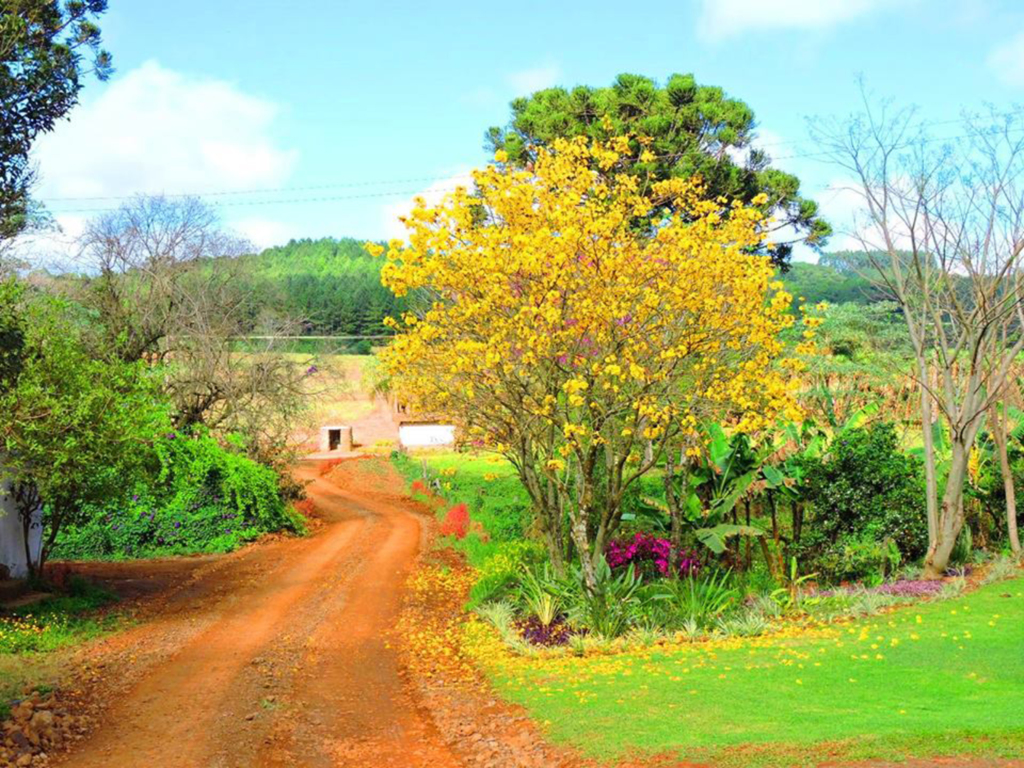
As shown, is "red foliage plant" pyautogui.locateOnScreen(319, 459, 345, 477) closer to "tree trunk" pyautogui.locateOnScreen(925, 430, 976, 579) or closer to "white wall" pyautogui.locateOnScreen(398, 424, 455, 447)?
"white wall" pyautogui.locateOnScreen(398, 424, 455, 447)

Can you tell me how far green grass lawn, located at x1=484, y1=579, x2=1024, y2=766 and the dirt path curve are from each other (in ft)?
5.47

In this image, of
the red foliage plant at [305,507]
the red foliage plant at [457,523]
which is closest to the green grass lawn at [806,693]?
the red foliage plant at [457,523]

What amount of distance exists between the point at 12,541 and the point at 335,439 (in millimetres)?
36356

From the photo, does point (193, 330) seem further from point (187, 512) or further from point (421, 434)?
point (421, 434)

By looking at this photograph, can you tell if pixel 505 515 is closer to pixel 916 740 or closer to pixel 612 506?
pixel 612 506

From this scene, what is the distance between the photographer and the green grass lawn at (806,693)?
771 cm

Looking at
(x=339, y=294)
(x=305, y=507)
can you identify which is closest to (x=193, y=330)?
(x=305, y=507)

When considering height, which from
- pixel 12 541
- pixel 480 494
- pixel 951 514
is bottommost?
pixel 480 494

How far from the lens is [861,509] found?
16.4m

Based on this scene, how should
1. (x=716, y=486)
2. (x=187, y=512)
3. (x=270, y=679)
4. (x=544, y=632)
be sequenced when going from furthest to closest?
(x=187, y=512)
(x=716, y=486)
(x=544, y=632)
(x=270, y=679)

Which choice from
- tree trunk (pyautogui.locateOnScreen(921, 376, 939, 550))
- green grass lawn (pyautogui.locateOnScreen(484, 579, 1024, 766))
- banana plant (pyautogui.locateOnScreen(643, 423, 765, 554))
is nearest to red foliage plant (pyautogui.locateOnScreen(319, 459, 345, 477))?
banana plant (pyautogui.locateOnScreen(643, 423, 765, 554))

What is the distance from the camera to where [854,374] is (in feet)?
105

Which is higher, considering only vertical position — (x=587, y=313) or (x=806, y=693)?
(x=587, y=313)

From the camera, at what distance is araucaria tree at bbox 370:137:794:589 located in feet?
40.3
